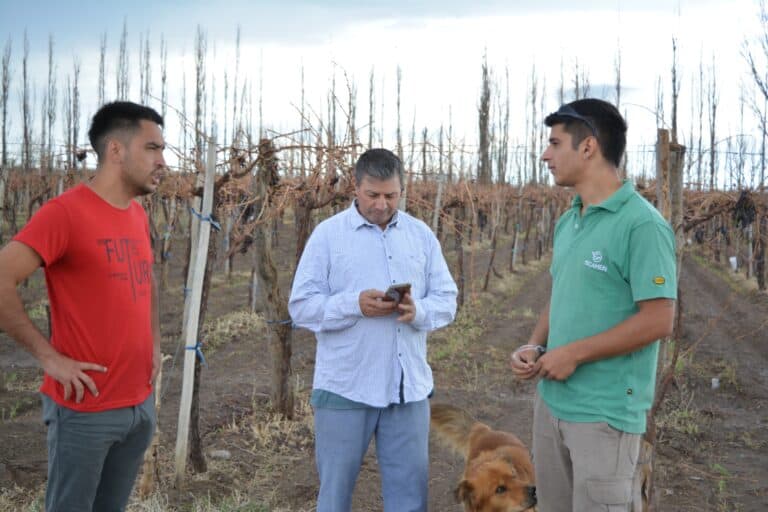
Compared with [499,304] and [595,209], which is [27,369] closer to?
[595,209]

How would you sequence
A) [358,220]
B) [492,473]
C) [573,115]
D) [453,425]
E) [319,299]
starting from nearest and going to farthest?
1. [573,115]
2. [319,299]
3. [358,220]
4. [492,473]
5. [453,425]

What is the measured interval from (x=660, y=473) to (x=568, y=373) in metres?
3.76

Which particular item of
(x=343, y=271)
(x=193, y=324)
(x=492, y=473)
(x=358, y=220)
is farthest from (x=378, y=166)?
(x=193, y=324)

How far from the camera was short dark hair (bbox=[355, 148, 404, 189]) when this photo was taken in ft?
9.96

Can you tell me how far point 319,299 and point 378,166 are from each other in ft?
1.92

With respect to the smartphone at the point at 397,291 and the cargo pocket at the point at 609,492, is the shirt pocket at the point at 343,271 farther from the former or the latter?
the cargo pocket at the point at 609,492

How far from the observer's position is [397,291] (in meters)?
2.88

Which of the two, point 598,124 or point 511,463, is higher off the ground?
point 598,124

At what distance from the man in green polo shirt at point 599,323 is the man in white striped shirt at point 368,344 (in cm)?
63

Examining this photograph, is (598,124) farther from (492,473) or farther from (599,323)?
(492,473)

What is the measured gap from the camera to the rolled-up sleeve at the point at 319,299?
116 inches

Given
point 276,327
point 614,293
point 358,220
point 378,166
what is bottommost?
point 276,327

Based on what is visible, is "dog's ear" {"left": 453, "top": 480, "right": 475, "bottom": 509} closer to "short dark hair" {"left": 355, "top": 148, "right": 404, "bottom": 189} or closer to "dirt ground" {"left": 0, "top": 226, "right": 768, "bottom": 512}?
"dirt ground" {"left": 0, "top": 226, "right": 768, "bottom": 512}

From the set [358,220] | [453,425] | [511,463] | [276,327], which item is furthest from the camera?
[276,327]
